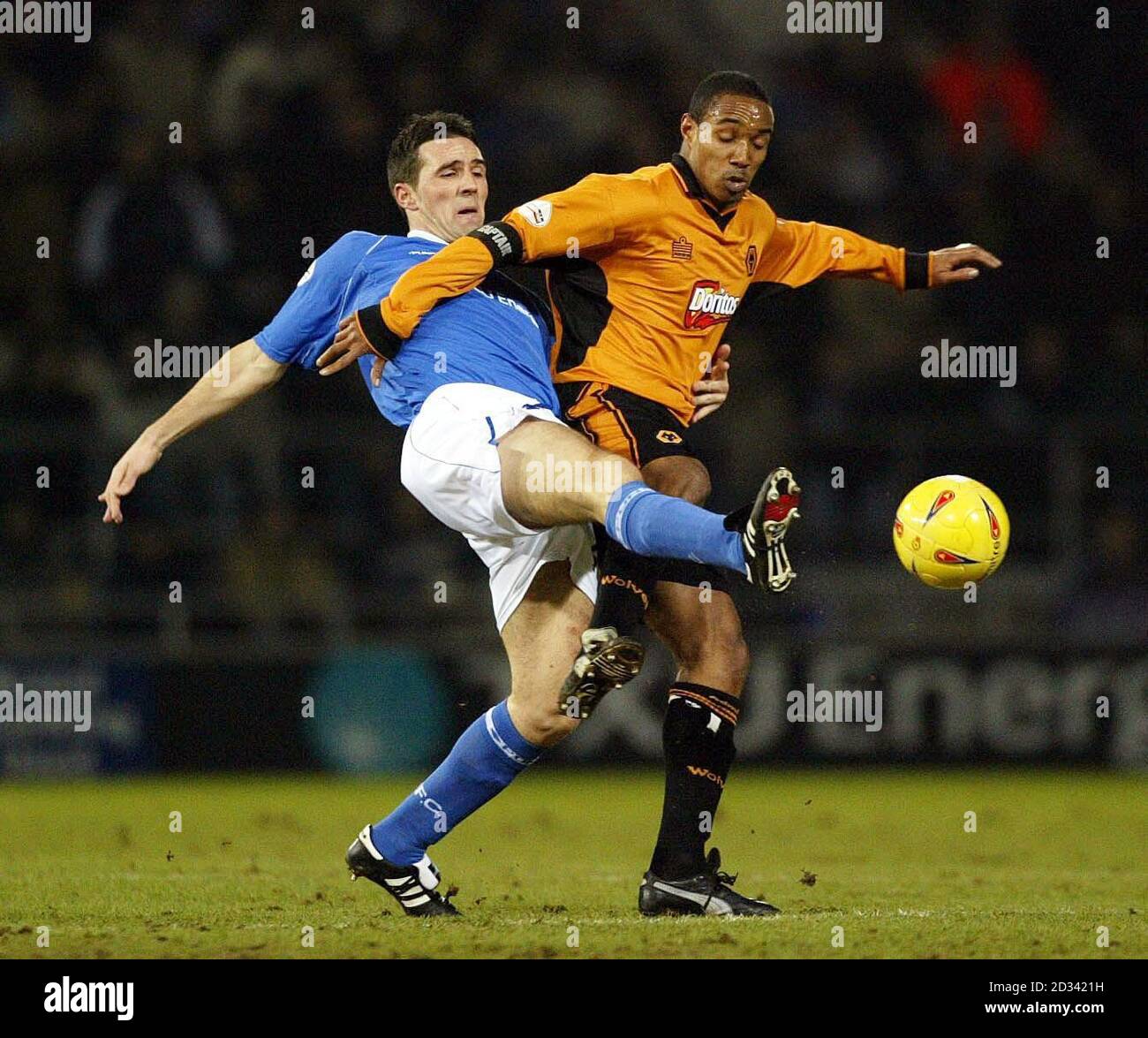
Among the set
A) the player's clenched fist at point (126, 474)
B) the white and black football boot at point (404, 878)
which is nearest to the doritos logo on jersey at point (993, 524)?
the white and black football boot at point (404, 878)

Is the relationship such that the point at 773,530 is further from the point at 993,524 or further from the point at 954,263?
the point at 954,263

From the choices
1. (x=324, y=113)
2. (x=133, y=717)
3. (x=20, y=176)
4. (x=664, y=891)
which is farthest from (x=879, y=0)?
(x=664, y=891)

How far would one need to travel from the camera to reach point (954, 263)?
6.38m

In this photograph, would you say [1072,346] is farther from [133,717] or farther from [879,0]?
[133,717]

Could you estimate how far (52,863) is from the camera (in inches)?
284

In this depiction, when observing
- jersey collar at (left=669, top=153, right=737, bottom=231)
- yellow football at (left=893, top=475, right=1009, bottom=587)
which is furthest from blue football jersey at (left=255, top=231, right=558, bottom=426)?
yellow football at (left=893, top=475, right=1009, bottom=587)

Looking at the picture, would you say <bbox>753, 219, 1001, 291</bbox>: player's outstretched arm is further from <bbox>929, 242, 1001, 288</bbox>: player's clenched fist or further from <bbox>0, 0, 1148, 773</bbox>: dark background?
<bbox>0, 0, 1148, 773</bbox>: dark background

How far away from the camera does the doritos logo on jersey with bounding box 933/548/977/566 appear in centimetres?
515

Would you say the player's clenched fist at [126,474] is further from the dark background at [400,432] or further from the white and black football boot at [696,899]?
the dark background at [400,432]

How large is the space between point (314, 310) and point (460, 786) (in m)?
1.63

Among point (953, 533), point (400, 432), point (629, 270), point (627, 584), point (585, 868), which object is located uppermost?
point (629, 270)

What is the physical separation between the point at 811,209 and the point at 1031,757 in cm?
429

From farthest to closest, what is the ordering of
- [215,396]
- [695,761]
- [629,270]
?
[215,396]
[629,270]
[695,761]

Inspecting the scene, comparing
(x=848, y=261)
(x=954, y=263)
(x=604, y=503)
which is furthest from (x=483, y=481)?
(x=954, y=263)
